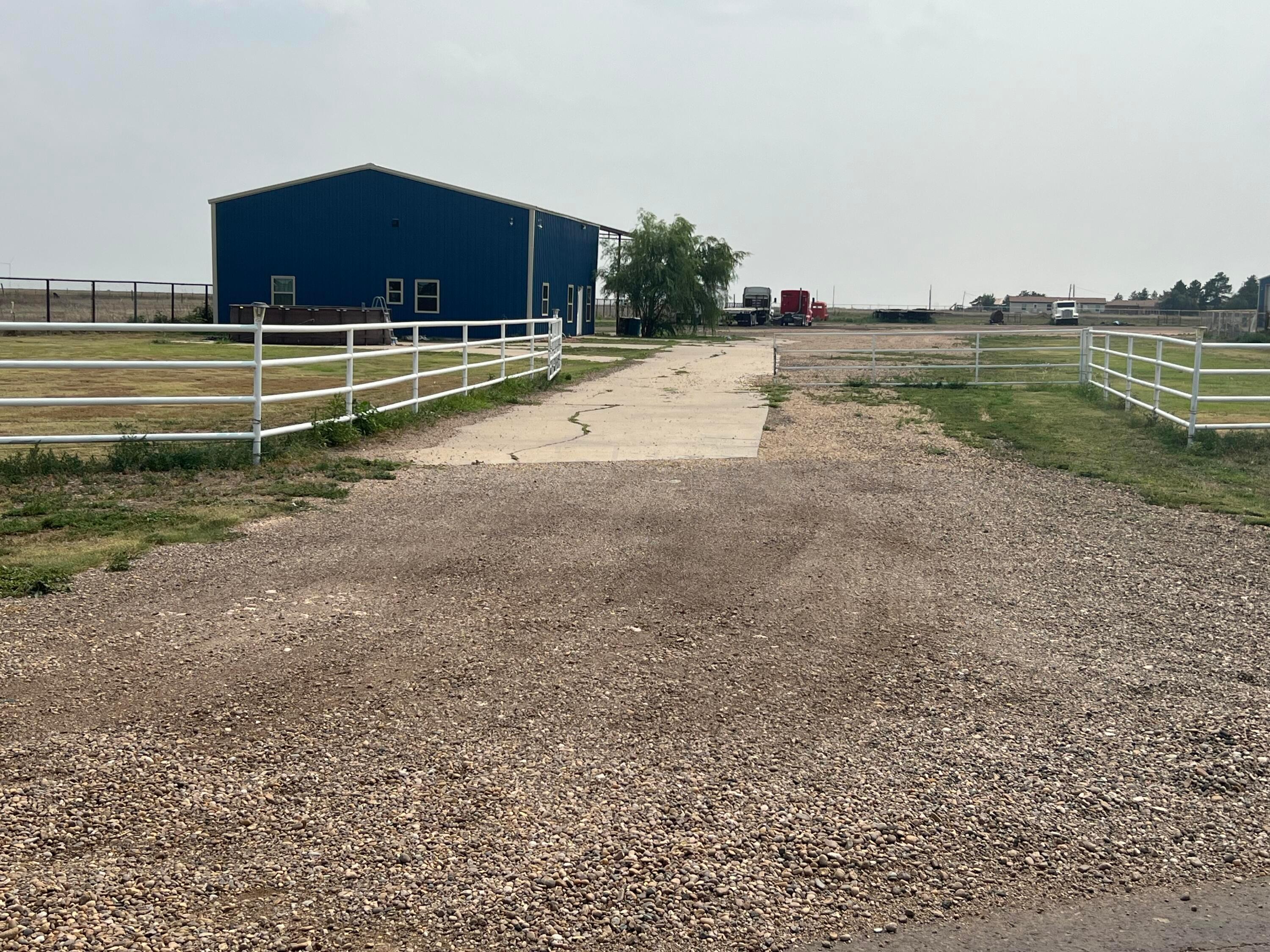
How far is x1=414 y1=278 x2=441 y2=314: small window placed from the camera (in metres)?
42.5

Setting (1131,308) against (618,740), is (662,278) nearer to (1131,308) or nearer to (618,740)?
(618,740)

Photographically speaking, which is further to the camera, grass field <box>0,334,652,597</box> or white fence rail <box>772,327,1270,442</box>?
white fence rail <box>772,327,1270,442</box>

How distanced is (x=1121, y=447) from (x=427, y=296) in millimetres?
32523

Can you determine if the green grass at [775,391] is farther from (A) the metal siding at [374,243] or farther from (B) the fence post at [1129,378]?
(A) the metal siding at [374,243]

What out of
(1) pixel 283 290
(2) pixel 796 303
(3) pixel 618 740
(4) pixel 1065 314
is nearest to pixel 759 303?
(2) pixel 796 303

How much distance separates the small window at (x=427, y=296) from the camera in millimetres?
42531

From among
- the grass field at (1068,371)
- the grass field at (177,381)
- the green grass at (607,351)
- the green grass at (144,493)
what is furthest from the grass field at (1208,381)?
the green grass at (607,351)

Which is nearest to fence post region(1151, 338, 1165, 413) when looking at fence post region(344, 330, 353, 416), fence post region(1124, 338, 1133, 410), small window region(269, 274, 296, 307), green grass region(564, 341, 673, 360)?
fence post region(1124, 338, 1133, 410)

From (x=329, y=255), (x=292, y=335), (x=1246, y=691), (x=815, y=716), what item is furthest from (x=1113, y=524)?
(x=329, y=255)

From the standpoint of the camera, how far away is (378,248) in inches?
1657

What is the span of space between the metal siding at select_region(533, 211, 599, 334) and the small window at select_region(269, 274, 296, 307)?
860 cm

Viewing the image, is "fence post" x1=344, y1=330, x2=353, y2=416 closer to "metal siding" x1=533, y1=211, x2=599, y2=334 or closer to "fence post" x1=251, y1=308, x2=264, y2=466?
"fence post" x1=251, y1=308, x2=264, y2=466

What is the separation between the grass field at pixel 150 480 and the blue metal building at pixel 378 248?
947 inches

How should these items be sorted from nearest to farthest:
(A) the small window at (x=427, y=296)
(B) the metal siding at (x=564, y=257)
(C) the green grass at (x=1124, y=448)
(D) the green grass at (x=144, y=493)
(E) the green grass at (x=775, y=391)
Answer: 1. (D) the green grass at (x=144, y=493)
2. (C) the green grass at (x=1124, y=448)
3. (E) the green grass at (x=775, y=391)
4. (A) the small window at (x=427, y=296)
5. (B) the metal siding at (x=564, y=257)
